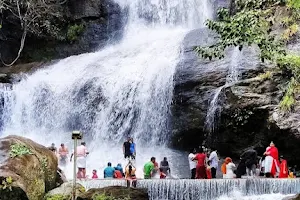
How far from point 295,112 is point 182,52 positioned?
6.48 metres

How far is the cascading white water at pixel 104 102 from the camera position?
21.0m

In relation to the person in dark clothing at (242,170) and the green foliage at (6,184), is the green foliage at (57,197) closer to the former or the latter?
the green foliage at (6,184)

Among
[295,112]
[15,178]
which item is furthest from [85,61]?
[15,178]

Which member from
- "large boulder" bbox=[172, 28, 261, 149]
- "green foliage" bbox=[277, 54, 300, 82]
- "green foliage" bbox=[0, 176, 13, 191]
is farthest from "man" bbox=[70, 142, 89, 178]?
"green foliage" bbox=[277, 54, 300, 82]

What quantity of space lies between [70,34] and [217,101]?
45.4ft

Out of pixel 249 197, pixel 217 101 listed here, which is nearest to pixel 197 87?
pixel 217 101

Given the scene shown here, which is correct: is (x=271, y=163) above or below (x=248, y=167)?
above

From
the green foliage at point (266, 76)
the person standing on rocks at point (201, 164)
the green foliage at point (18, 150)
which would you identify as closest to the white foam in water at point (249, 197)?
the person standing on rocks at point (201, 164)

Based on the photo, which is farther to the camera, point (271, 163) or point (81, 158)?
point (81, 158)

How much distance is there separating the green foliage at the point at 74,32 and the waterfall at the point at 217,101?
13242 mm

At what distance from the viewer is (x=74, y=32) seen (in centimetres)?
3038

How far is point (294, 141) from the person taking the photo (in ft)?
57.1

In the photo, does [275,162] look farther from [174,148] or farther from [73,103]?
[73,103]

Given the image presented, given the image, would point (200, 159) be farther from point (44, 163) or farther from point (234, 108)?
point (44, 163)
